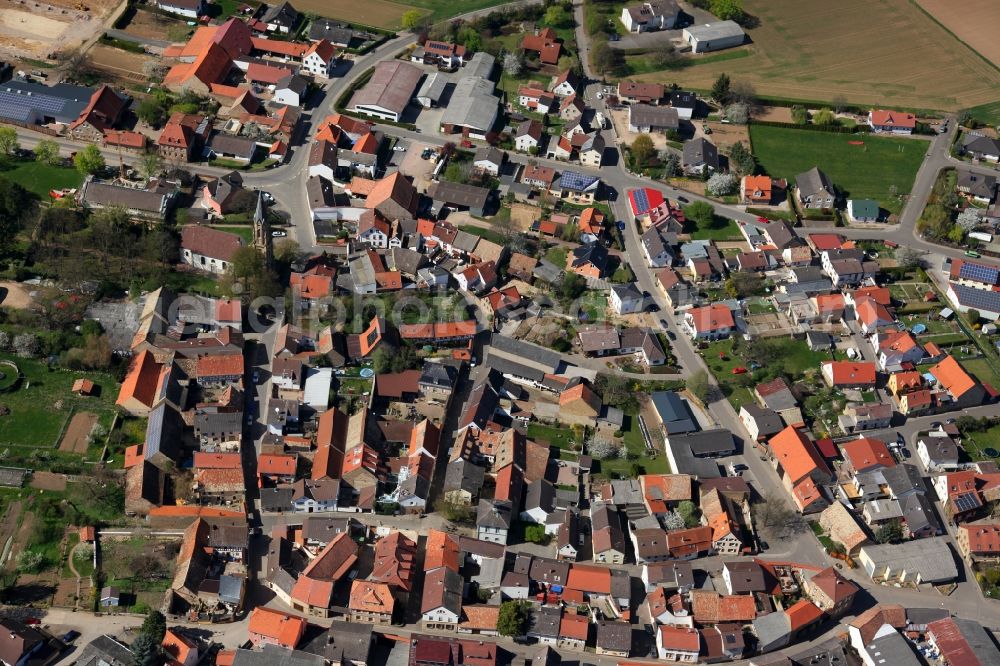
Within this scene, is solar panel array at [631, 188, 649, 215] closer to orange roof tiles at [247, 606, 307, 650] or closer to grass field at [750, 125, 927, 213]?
grass field at [750, 125, 927, 213]

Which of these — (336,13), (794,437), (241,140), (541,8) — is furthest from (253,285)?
(541,8)

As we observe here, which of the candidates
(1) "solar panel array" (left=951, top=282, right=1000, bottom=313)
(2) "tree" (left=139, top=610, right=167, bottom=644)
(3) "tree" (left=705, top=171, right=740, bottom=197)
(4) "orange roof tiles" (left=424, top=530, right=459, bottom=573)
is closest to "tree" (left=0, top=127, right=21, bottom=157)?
(2) "tree" (left=139, top=610, right=167, bottom=644)

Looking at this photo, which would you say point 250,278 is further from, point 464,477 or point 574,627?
point 574,627

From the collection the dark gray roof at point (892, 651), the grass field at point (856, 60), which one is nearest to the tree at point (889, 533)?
the dark gray roof at point (892, 651)

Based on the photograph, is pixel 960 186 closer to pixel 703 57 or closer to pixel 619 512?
pixel 703 57

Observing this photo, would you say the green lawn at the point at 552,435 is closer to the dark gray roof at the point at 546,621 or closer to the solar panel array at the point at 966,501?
the dark gray roof at the point at 546,621
